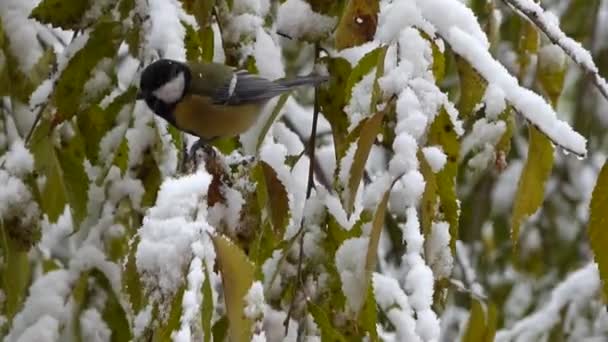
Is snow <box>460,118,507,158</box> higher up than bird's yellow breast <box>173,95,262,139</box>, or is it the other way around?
snow <box>460,118,507,158</box>

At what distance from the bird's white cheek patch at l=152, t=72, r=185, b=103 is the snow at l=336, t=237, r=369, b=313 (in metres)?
0.57

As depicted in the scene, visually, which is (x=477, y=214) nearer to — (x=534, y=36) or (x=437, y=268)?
(x=534, y=36)

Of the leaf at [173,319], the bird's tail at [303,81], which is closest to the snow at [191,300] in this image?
the leaf at [173,319]

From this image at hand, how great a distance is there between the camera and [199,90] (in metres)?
1.46

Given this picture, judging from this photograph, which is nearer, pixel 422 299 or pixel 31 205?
pixel 422 299

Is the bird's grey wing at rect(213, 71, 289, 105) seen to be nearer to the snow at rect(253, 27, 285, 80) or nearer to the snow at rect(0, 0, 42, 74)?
the snow at rect(253, 27, 285, 80)

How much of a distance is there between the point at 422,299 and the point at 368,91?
0.68ft

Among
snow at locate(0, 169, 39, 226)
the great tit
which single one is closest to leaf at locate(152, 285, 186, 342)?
snow at locate(0, 169, 39, 226)

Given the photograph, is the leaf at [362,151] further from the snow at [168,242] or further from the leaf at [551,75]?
the leaf at [551,75]

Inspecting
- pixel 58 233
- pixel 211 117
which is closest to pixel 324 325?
pixel 211 117

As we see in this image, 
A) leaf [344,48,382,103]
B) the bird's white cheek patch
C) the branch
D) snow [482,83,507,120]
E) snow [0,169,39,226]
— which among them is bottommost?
snow [0,169,39,226]

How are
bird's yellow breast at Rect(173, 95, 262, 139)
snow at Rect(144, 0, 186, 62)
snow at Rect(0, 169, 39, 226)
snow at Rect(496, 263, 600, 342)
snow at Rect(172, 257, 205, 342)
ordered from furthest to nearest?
snow at Rect(496, 263, 600, 342), bird's yellow breast at Rect(173, 95, 262, 139), snow at Rect(0, 169, 39, 226), snow at Rect(144, 0, 186, 62), snow at Rect(172, 257, 205, 342)

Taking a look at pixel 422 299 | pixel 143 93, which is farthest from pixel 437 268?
pixel 143 93

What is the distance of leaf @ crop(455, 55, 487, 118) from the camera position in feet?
2.99
